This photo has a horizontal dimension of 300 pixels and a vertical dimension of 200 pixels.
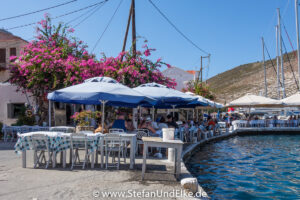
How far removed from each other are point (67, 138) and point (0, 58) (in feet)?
68.1

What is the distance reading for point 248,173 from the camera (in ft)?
30.5

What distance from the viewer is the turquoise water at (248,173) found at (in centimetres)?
724

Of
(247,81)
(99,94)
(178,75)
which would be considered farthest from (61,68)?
(247,81)

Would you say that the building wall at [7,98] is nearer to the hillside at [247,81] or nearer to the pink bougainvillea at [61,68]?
the pink bougainvillea at [61,68]

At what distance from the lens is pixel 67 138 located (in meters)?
7.05

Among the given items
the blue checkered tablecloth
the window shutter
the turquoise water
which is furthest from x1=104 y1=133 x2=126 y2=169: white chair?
the window shutter

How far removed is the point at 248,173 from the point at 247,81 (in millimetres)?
80841

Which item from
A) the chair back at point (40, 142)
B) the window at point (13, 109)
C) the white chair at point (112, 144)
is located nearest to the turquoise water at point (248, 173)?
the white chair at point (112, 144)

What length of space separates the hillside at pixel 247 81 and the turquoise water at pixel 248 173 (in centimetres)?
2367

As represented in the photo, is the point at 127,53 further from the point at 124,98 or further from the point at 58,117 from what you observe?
the point at 124,98

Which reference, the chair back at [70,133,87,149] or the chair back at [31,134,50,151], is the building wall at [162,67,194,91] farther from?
the chair back at [31,134,50,151]

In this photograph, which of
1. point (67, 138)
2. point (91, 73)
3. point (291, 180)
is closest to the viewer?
point (67, 138)

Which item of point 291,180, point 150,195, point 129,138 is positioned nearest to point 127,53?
point 129,138

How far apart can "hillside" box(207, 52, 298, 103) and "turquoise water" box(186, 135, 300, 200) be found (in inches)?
932
